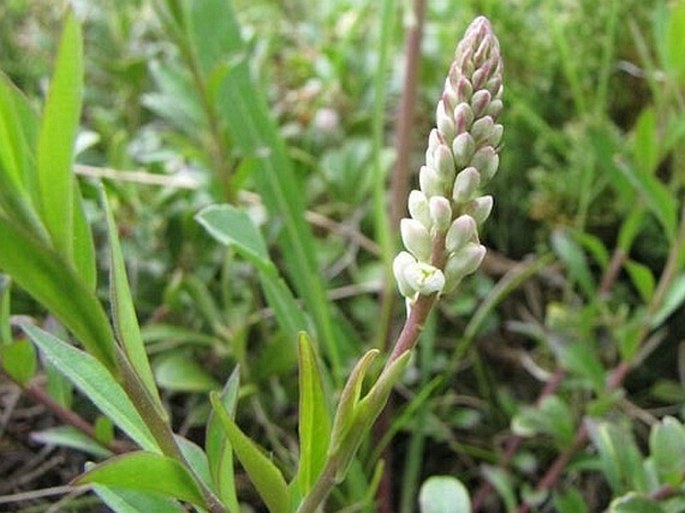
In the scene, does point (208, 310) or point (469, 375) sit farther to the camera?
point (469, 375)

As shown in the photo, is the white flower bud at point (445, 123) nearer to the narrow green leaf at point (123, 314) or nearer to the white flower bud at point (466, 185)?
the white flower bud at point (466, 185)

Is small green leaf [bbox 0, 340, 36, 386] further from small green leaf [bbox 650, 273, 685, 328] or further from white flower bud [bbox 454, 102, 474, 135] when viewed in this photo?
small green leaf [bbox 650, 273, 685, 328]

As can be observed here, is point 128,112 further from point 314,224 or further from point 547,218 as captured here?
point 547,218

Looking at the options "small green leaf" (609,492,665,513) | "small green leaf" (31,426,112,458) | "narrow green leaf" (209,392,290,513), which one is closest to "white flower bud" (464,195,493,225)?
"narrow green leaf" (209,392,290,513)

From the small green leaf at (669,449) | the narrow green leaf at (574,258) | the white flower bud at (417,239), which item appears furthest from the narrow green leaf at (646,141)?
the white flower bud at (417,239)

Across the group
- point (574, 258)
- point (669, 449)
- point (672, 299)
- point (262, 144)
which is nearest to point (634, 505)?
point (669, 449)

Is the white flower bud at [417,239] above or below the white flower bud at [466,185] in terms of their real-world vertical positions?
below

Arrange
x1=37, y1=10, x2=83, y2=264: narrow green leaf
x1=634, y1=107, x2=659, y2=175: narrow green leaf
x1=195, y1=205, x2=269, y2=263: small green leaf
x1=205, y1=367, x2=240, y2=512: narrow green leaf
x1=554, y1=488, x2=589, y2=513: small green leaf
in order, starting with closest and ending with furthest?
x1=37, y1=10, x2=83, y2=264: narrow green leaf → x1=205, y1=367, x2=240, y2=512: narrow green leaf → x1=195, y1=205, x2=269, y2=263: small green leaf → x1=554, y1=488, x2=589, y2=513: small green leaf → x1=634, y1=107, x2=659, y2=175: narrow green leaf

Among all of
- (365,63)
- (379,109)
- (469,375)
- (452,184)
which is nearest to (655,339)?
(469,375)
